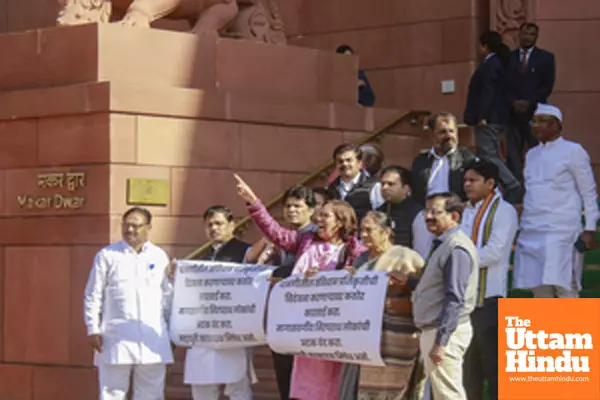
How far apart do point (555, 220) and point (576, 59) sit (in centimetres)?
693

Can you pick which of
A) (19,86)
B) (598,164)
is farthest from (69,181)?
(598,164)

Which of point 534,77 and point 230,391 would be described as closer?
point 230,391

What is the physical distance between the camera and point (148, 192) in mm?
14109

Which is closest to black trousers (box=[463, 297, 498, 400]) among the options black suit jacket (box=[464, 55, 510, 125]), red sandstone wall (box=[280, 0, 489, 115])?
black suit jacket (box=[464, 55, 510, 125])

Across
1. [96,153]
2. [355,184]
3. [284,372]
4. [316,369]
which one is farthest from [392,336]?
[96,153]

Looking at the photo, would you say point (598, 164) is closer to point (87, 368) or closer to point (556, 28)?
point (556, 28)

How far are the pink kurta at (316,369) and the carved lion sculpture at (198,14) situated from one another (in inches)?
167

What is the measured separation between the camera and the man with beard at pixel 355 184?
40.8 ft

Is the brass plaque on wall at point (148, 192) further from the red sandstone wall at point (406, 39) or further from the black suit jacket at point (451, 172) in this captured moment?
the red sandstone wall at point (406, 39)

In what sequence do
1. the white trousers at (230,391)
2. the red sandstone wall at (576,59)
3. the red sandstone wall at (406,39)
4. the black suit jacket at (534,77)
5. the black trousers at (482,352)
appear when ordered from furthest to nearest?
1. the red sandstone wall at (406,39)
2. the red sandstone wall at (576,59)
3. the black suit jacket at (534,77)
4. the white trousers at (230,391)
5. the black trousers at (482,352)

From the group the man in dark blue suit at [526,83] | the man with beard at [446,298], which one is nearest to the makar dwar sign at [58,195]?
the man with beard at [446,298]

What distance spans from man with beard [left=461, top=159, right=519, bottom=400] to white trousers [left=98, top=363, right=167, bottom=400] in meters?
2.48

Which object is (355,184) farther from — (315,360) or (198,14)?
(198,14)

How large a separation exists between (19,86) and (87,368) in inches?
117
